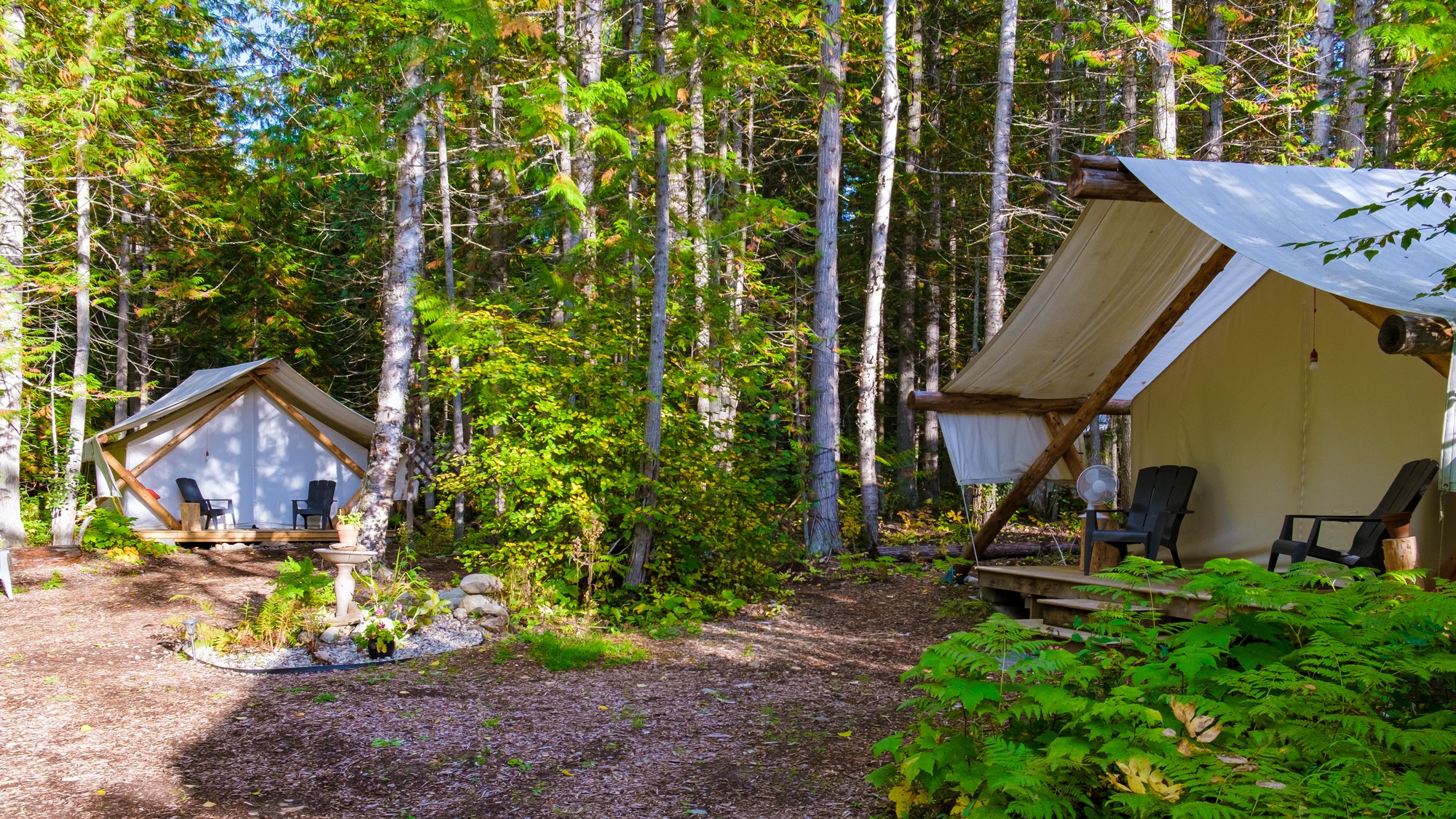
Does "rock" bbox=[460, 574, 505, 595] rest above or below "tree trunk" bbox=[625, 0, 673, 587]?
below

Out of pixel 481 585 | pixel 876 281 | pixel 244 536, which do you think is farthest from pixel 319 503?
pixel 876 281

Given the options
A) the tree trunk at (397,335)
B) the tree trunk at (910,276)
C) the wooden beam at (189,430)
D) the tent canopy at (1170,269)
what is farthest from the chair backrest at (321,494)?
the tent canopy at (1170,269)

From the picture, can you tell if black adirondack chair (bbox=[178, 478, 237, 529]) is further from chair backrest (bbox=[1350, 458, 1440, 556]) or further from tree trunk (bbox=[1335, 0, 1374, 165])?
tree trunk (bbox=[1335, 0, 1374, 165])

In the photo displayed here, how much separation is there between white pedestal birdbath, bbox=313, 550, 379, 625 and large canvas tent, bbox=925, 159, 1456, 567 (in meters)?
4.87

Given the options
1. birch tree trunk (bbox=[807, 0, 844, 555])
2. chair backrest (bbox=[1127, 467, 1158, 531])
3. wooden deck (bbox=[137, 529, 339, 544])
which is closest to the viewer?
chair backrest (bbox=[1127, 467, 1158, 531])

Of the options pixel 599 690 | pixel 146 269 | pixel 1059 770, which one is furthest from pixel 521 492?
pixel 146 269

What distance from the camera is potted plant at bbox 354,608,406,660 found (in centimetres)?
577

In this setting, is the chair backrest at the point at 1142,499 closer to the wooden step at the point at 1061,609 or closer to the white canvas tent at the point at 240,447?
the wooden step at the point at 1061,609

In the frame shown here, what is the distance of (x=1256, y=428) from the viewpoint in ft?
24.2

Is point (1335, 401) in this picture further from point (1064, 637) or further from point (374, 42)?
point (374, 42)

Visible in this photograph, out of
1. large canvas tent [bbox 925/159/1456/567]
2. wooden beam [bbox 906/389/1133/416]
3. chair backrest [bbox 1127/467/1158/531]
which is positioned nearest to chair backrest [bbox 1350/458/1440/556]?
large canvas tent [bbox 925/159/1456/567]

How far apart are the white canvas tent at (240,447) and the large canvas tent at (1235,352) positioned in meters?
9.26

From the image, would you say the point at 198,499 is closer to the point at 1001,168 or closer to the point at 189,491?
the point at 189,491

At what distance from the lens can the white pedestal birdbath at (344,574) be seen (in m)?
6.04
